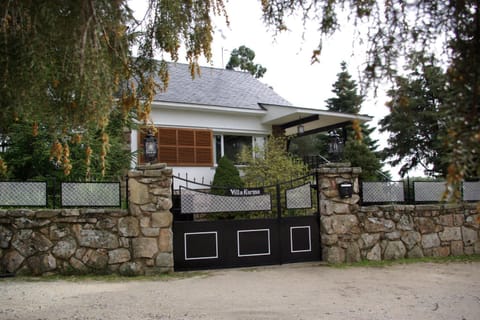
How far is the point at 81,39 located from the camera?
3.71 metres

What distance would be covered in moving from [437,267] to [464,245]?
1.77 m

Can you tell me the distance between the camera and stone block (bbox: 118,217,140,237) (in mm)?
7746

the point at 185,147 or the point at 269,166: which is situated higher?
the point at 185,147

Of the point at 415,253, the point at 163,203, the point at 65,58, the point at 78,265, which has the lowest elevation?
the point at 415,253

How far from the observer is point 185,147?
13719 mm

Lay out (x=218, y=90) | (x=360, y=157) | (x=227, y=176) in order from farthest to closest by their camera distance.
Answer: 1. (x=360, y=157)
2. (x=218, y=90)
3. (x=227, y=176)

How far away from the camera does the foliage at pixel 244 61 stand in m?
37.4

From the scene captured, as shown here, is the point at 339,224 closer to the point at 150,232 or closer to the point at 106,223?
the point at 150,232

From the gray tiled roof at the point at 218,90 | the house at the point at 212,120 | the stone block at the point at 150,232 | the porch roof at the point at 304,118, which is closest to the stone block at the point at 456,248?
the house at the point at 212,120

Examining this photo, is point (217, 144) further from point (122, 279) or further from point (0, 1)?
point (0, 1)

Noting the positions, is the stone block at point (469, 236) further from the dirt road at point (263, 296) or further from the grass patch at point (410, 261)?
the dirt road at point (263, 296)

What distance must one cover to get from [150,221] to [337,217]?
3489mm

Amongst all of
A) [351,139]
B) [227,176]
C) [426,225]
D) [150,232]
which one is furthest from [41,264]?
[351,139]

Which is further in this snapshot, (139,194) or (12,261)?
(139,194)
